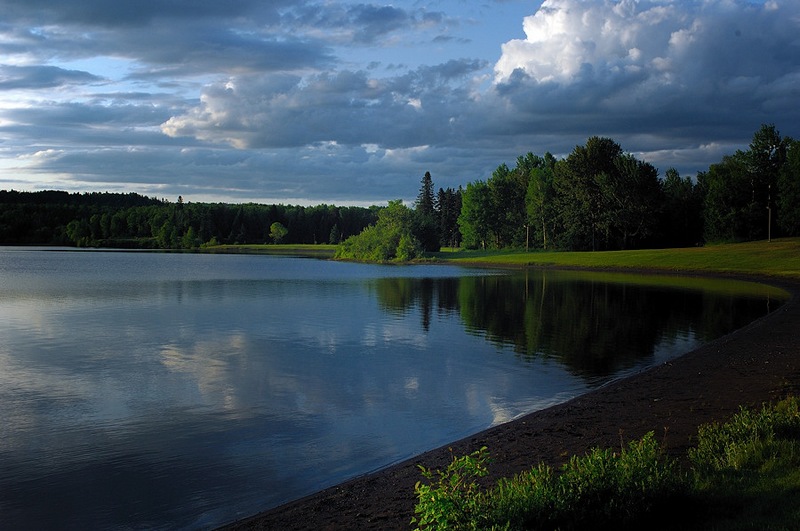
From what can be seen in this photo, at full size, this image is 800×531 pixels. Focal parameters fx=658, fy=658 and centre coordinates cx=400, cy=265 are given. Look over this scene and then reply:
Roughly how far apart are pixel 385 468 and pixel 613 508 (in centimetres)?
593

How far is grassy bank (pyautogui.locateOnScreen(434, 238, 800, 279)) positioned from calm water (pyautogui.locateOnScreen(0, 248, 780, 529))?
36.6 m

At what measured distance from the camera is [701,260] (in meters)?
87.8

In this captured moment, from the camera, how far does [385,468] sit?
13.3m

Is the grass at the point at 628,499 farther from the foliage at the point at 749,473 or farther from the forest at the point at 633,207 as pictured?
the forest at the point at 633,207

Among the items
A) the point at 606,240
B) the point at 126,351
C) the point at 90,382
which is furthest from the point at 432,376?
the point at 606,240

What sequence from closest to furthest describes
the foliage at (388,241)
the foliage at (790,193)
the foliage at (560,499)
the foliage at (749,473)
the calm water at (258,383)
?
the foliage at (560,499) → the foliage at (749,473) → the calm water at (258,383) → the foliage at (790,193) → the foliage at (388,241)

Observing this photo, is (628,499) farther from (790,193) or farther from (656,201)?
(656,201)

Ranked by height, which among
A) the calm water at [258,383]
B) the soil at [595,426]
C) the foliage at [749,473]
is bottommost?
the calm water at [258,383]

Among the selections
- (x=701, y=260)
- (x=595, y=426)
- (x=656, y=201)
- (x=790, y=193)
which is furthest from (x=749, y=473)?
(x=656, y=201)

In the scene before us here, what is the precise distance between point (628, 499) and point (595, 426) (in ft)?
22.7

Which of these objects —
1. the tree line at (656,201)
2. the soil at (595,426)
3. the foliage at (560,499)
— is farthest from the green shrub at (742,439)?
the tree line at (656,201)

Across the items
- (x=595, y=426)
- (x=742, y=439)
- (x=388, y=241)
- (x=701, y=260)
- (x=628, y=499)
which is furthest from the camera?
(x=388, y=241)

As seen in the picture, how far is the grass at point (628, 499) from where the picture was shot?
7.84 metres

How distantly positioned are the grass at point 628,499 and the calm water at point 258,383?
4956mm
